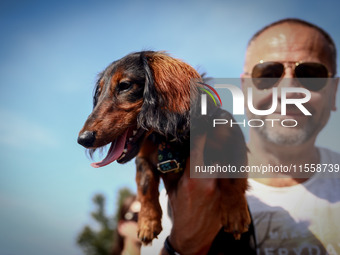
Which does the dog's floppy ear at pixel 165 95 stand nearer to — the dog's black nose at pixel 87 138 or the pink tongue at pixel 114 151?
the pink tongue at pixel 114 151

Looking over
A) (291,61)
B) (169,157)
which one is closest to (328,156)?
(291,61)

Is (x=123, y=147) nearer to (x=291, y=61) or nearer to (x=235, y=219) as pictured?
(x=235, y=219)

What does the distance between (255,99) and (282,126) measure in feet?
1.01

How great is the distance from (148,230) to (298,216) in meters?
1.31

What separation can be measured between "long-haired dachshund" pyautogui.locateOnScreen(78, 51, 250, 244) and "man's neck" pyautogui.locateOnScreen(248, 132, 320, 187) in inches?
21.8

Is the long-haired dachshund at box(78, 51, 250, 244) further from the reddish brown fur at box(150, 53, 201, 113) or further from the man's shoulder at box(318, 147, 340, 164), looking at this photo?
the man's shoulder at box(318, 147, 340, 164)

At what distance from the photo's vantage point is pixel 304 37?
2428mm

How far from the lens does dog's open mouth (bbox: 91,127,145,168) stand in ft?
5.37

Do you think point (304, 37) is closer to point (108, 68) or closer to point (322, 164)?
point (322, 164)

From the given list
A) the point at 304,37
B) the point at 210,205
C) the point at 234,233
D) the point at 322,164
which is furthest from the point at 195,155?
the point at 304,37

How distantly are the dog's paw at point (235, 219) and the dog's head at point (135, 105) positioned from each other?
2.01 ft

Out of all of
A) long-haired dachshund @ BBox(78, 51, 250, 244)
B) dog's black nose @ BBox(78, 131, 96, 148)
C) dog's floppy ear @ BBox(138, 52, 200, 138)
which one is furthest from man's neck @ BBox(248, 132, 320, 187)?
dog's black nose @ BBox(78, 131, 96, 148)

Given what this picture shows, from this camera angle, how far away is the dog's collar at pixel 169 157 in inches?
74.5

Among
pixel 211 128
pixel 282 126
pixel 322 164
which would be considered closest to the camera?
pixel 211 128
